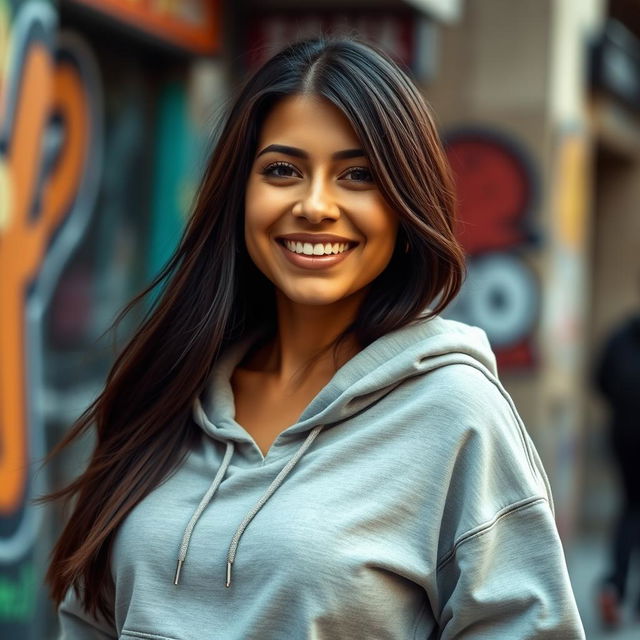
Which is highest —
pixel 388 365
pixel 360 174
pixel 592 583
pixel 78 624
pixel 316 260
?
pixel 360 174

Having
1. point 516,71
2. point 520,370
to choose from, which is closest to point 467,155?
point 516,71

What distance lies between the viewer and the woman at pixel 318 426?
195 centimetres

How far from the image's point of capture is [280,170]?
213 centimetres

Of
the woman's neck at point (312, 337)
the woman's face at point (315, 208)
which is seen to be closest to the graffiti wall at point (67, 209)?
the woman's neck at point (312, 337)

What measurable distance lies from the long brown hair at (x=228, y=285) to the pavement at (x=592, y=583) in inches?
193

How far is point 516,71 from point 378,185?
24.2 feet

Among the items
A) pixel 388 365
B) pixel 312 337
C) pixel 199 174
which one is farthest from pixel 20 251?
pixel 388 365

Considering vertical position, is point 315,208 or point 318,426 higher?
point 315,208

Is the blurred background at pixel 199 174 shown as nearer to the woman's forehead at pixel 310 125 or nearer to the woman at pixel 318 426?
the woman at pixel 318 426

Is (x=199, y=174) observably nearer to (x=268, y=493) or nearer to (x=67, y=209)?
(x=67, y=209)

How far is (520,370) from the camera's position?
8.95m

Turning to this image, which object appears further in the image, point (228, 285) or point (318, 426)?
point (228, 285)

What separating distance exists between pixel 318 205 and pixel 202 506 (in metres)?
0.54

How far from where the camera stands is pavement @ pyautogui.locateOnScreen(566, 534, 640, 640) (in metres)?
6.99
